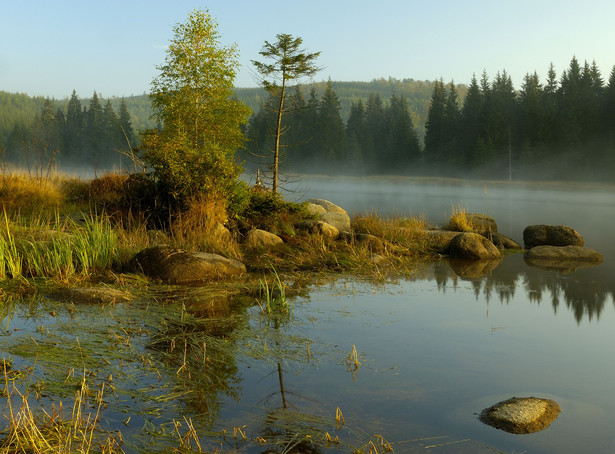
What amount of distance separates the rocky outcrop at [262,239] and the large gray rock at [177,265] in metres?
2.57

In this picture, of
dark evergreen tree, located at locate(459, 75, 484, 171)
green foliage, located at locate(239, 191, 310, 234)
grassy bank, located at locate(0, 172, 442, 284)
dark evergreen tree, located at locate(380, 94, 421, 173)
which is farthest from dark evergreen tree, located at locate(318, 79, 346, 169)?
green foliage, located at locate(239, 191, 310, 234)

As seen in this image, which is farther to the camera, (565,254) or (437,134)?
(437,134)

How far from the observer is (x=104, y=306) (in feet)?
24.6

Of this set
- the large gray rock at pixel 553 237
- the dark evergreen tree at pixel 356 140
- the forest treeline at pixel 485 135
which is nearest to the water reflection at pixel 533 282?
the large gray rock at pixel 553 237

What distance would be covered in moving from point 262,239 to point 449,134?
217 ft

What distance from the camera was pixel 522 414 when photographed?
458 centimetres

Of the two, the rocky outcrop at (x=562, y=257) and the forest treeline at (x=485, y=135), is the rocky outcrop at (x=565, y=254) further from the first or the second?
the forest treeline at (x=485, y=135)

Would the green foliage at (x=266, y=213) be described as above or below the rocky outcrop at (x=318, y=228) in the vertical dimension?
above

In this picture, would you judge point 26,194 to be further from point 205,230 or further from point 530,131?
point 530,131

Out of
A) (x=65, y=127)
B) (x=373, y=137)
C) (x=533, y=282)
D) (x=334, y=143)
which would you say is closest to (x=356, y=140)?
(x=334, y=143)

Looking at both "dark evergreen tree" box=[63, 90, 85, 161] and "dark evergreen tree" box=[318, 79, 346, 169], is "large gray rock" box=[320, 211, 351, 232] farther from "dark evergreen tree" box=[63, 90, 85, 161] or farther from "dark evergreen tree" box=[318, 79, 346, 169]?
"dark evergreen tree" box=[63, 90, 85, 161]

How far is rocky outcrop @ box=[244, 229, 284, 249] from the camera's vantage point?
12805 mm

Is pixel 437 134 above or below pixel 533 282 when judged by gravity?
above

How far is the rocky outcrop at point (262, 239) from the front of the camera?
504 inches
